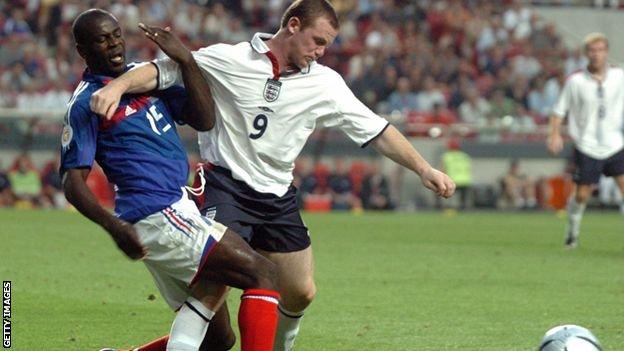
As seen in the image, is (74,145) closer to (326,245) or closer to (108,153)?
(108,153)

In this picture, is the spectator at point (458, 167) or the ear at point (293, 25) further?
the spectator at point (458, 167)

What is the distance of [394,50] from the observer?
31266 mm

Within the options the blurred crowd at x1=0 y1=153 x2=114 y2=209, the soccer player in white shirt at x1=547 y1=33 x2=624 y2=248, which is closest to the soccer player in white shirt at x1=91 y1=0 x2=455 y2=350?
the soccer player in white shirt at x1=547 y1=33 x2=624 y2=248

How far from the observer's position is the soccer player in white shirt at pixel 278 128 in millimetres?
7133

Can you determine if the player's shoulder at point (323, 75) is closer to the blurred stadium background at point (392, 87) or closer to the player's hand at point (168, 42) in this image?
the player's hand at point (168, 42)

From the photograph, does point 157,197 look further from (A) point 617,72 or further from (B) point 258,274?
(A) point 617,72

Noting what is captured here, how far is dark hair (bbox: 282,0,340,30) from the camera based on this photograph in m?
7.04

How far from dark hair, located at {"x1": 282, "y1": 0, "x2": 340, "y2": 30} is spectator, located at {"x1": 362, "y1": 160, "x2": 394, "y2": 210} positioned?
20411mm

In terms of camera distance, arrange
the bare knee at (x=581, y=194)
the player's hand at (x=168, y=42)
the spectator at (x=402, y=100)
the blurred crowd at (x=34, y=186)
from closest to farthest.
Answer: the player's hand at (x=168, y=42) → the bare knee at (x=581, y=194) → the blurred crowd at (x=34, y=186) → the spectator at (x=402, y=100)

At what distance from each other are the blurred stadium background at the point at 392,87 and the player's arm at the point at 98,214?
1892cm

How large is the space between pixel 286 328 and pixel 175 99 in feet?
5.27

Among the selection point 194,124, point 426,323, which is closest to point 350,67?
point 426,323

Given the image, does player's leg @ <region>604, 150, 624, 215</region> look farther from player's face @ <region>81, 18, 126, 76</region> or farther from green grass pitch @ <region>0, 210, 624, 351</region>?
player's face @ <region>81, 18, 126, 76</region>

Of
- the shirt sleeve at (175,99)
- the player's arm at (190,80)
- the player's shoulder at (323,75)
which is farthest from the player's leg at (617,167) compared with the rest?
the shirt sleeve at (175,99)
